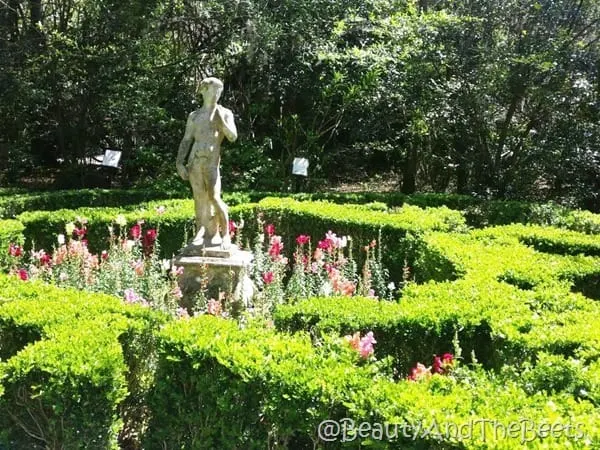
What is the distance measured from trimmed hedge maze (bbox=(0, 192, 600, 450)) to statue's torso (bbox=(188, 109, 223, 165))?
2040 mm

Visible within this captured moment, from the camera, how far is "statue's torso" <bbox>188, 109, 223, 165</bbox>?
5.97 meters

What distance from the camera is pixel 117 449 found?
324cm

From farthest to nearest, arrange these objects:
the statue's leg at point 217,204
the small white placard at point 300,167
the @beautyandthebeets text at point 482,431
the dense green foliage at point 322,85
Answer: the small white placard at point 300,167 → the dense green foliage at point 322,85 → the statue's leg at point 217,204 → the @beautyandthebeets text at point 482,431

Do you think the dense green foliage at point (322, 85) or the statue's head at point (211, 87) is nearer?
the statue's head at point (211, 87)

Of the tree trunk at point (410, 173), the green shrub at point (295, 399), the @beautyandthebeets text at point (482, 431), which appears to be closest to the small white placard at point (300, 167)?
the tree trunk at point (410, 173)

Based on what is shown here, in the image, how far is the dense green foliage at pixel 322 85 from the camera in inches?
447

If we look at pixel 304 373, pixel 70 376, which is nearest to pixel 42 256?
pixel 70 376

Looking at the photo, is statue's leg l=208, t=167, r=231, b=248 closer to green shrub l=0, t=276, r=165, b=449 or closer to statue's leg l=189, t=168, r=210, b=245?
statue's leg l=189, t=168, r=210, b=245

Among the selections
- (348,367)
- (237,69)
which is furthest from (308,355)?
(237,69)

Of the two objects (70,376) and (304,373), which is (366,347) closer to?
(304,373)

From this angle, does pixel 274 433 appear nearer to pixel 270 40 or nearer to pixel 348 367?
pixel 348 367

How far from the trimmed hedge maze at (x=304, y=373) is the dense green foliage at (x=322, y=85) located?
7471mm

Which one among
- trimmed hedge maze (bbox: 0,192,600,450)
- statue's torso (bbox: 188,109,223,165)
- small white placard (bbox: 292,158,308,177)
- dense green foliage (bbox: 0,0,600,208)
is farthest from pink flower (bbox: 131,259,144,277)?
dense green foliage (bbox: 0,0,600,208)

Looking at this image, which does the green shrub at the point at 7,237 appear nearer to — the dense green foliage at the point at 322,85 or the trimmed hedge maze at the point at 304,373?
the trimmed hedge maze at the point at 304,373
